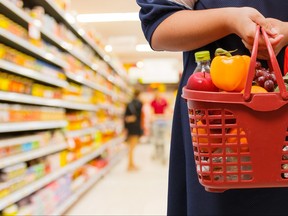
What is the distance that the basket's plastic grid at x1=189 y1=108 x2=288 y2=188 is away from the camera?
2.19 feet

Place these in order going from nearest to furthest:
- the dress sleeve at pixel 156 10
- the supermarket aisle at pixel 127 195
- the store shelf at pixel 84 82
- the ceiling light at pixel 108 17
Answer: the dress sleeve at pixel 156 10, the supermarket aisle at pixel 127 195, the store shelf at pixel 84 82, the ceiling light at pixel 108 17

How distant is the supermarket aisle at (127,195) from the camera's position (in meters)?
4.17

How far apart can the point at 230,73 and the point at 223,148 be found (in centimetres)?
14

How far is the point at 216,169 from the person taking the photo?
0.70 meters

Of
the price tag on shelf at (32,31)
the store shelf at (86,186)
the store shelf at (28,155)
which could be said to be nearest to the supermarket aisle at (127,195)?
the store shelf at (86,186)

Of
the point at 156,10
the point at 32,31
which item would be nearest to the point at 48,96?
the point at 32,31

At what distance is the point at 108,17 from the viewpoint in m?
8.12

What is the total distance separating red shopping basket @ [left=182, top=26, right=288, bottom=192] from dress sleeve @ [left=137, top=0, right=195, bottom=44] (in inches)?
10.7

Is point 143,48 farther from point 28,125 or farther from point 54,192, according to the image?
point 28,125

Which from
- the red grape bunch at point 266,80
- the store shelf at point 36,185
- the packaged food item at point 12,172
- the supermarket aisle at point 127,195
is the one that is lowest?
the supermarket aisle at point 127,195

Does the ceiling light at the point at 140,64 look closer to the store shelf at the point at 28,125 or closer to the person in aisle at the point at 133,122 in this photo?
the person in aisle at the point at 133,122

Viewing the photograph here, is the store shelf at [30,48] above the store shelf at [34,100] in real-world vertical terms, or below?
above

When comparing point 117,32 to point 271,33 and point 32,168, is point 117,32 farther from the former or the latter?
point 271,33

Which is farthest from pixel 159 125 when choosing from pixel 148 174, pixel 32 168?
pixel 32 168
